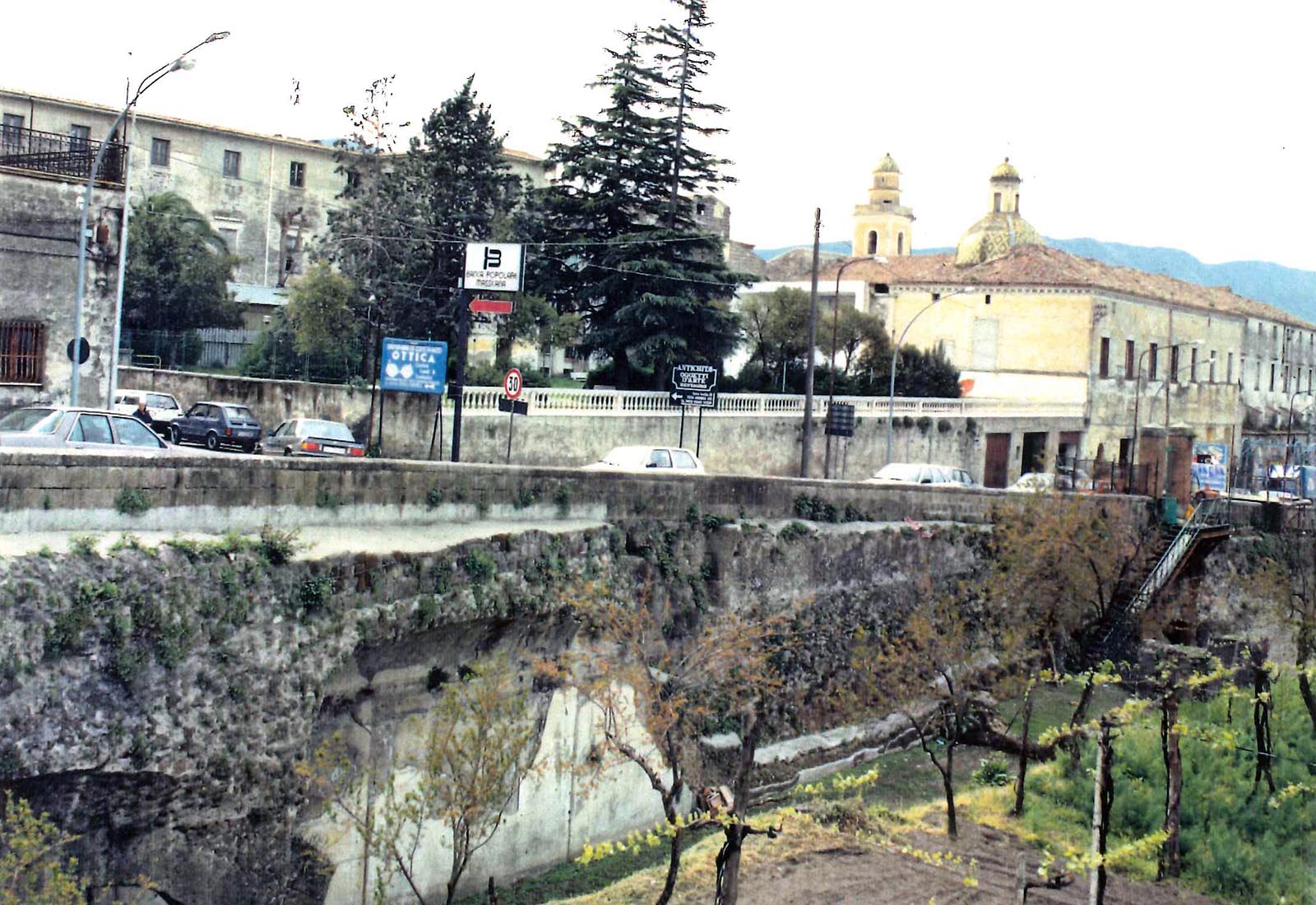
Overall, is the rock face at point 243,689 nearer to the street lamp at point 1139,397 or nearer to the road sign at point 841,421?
the road sign at point 841,421

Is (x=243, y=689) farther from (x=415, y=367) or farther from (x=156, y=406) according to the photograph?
(x=156, y=406)

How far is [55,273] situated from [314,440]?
244 inches

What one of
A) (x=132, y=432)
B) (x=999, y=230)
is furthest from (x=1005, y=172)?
(x=132, y=432)

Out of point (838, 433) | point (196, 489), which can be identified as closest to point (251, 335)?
point (838, 433)

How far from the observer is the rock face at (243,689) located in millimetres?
12578

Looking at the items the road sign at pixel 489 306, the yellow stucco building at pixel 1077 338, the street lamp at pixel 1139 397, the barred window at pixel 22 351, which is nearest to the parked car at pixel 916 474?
the road sign at pixel 489 306

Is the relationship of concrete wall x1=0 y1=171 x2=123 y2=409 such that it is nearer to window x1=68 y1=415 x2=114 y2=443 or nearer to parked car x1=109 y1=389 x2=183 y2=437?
Result: parked car x1=109 y1=389 x2=183 y2=437

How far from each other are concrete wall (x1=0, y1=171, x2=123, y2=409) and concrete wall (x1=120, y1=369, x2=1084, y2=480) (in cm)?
663

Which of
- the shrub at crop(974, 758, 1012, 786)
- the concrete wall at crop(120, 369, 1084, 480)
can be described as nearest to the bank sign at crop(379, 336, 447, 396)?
the concrete wall at crop(120, 369, 1084, 480)

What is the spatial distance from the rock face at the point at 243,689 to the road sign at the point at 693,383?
16598mm

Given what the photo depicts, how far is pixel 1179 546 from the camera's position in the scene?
33375 millimetres

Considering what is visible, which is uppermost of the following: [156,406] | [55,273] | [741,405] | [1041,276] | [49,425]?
[1041,276]

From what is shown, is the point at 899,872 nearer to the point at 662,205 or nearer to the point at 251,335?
the point at 662,205

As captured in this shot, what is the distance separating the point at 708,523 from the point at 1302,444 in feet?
177
